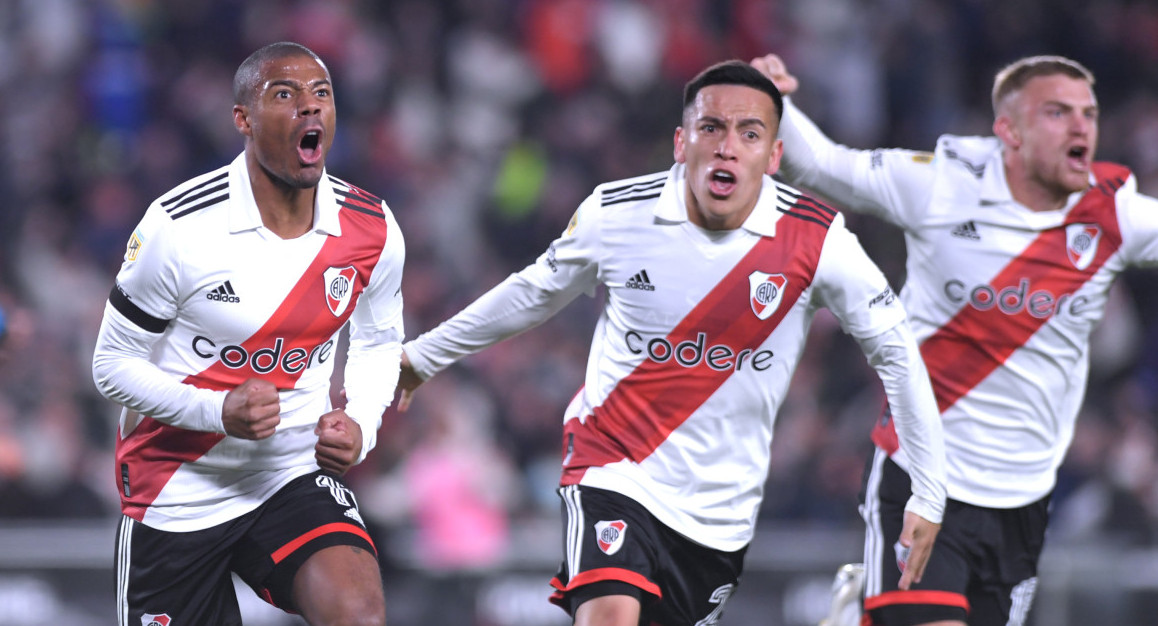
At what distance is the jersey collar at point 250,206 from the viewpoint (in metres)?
5.29

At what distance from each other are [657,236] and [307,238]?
1.24 m

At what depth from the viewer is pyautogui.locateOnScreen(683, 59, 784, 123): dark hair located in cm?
557

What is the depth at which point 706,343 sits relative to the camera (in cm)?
558

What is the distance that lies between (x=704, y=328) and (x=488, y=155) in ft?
27.1

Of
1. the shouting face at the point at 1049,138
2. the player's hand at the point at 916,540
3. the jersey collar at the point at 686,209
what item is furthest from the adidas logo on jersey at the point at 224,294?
the shouting face at the point at 1049,138

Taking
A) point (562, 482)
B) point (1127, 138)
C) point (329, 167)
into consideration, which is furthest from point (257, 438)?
point (1127, 138)

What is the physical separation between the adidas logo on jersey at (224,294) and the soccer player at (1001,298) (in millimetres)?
2301

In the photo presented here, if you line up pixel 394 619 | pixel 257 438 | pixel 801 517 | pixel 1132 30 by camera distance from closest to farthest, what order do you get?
pixel 257 438, pixel 394 619, pixel 801 517, pixel 1132 30

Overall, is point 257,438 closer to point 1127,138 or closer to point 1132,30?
point 1127,138

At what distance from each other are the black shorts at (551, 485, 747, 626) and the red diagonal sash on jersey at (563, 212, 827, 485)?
0.19 metres

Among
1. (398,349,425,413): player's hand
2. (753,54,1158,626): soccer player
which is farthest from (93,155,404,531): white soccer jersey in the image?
(753,54,1158,626): soccer player

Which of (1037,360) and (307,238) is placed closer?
(307,238)

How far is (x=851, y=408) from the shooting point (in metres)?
11.6

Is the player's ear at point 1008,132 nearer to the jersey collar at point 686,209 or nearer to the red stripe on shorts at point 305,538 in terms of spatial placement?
the jersey collar at point 686,209
